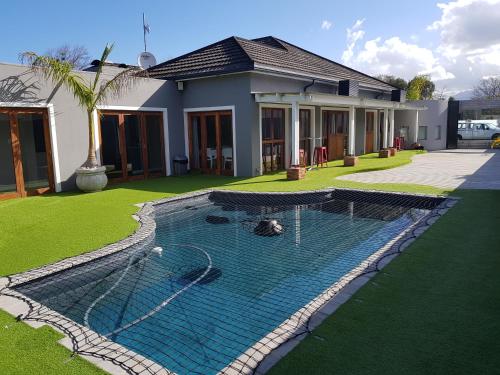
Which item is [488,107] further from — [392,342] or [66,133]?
[392,342]

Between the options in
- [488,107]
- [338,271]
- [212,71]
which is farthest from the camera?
[488,107]

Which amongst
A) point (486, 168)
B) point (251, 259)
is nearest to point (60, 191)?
A: point (251, 259)

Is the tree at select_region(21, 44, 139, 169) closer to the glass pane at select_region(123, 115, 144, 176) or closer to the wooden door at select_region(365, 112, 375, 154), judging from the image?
the glass pane at select_region(123, 115, 144, 176)

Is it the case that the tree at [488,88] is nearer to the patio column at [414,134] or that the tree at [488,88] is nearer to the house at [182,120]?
the patio column at [414,134]

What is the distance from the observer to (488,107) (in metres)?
27.0

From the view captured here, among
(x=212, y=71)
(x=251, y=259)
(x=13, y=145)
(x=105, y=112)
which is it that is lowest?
(x=251, y=259)

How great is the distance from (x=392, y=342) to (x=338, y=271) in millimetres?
2364

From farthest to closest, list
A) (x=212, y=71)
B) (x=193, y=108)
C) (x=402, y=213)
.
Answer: (x=193, y=108), (x=212, y=71), (x=402, y=213)

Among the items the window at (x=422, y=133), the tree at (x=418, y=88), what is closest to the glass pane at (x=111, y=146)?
the window at (x=422, y=133)

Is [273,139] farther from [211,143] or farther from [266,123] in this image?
[211,143]

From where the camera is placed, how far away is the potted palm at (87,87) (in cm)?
A: 1055

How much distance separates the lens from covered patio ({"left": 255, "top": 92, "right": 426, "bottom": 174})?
13250 millimetres

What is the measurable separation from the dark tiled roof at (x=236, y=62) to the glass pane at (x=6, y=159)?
6.44 m

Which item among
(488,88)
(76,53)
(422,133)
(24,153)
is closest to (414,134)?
(422,133)
